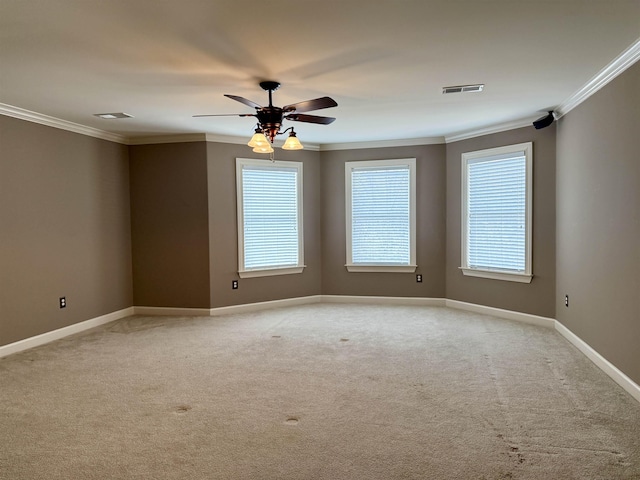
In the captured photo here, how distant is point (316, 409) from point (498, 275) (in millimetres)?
3614

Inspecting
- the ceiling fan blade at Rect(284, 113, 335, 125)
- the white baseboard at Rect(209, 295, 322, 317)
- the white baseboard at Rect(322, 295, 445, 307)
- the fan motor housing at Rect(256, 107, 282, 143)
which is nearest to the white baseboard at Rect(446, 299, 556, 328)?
the white baseboard at Rect(322, 295, 445, 307)

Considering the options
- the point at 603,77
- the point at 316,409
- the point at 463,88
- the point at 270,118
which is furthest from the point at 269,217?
the point at 603,77

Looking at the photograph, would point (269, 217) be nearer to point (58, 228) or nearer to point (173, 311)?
point (173, 311)

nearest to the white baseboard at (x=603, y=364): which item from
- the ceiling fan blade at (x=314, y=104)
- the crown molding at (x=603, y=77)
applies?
the crown molding at (x=603, y=77)

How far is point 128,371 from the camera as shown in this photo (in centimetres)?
388

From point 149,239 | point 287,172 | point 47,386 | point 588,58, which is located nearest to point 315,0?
point 588,58

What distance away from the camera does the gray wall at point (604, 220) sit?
10.6 ft

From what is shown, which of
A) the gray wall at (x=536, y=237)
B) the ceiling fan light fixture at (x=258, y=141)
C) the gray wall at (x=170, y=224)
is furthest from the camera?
the gray wall at (x=170, y=224)

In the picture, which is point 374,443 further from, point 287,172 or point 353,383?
point 287,172

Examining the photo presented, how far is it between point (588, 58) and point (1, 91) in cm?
490

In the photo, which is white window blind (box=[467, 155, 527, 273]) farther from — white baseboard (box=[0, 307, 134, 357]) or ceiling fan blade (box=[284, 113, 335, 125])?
white baseboard (box=[0, 307, 134, 357])

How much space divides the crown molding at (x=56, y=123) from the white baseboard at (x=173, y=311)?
240 centimetres

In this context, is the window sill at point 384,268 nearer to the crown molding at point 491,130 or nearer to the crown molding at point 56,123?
the crown molding at point 491,130

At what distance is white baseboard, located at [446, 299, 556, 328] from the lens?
17.1ft
